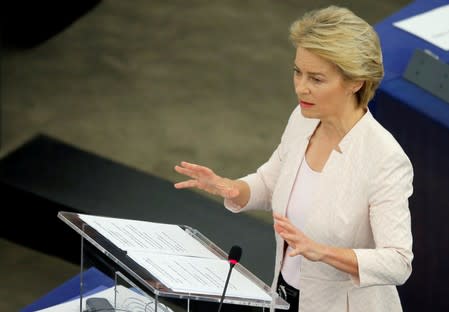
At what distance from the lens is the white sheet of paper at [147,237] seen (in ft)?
10.4

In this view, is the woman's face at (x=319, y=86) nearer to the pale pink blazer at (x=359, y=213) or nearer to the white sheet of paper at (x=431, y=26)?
the pale pink blazer at (x=359, y=213)

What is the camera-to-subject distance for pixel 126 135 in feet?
22.5

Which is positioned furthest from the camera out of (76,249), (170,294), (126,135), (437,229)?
(126,135)

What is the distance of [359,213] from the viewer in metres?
3.33

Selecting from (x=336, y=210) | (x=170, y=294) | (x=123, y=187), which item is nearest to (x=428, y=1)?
(x=123, y=187)

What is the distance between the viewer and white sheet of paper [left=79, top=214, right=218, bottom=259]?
10.4ft

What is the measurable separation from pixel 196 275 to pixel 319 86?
65 cm

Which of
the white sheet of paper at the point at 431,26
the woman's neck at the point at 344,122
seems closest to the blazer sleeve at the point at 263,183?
the woman's neck at the point at 344,122

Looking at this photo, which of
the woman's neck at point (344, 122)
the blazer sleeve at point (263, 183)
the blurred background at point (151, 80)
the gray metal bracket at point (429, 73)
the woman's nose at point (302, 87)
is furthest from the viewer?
the blurred background at point (151, 80)

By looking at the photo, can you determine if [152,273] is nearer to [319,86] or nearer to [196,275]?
[196,275]

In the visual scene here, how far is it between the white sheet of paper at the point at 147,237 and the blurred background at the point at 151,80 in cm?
256

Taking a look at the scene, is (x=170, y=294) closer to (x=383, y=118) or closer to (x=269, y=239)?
(x=383, y=118)

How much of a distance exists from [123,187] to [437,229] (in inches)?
74.4

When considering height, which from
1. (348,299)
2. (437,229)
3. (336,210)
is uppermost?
(336,210)
